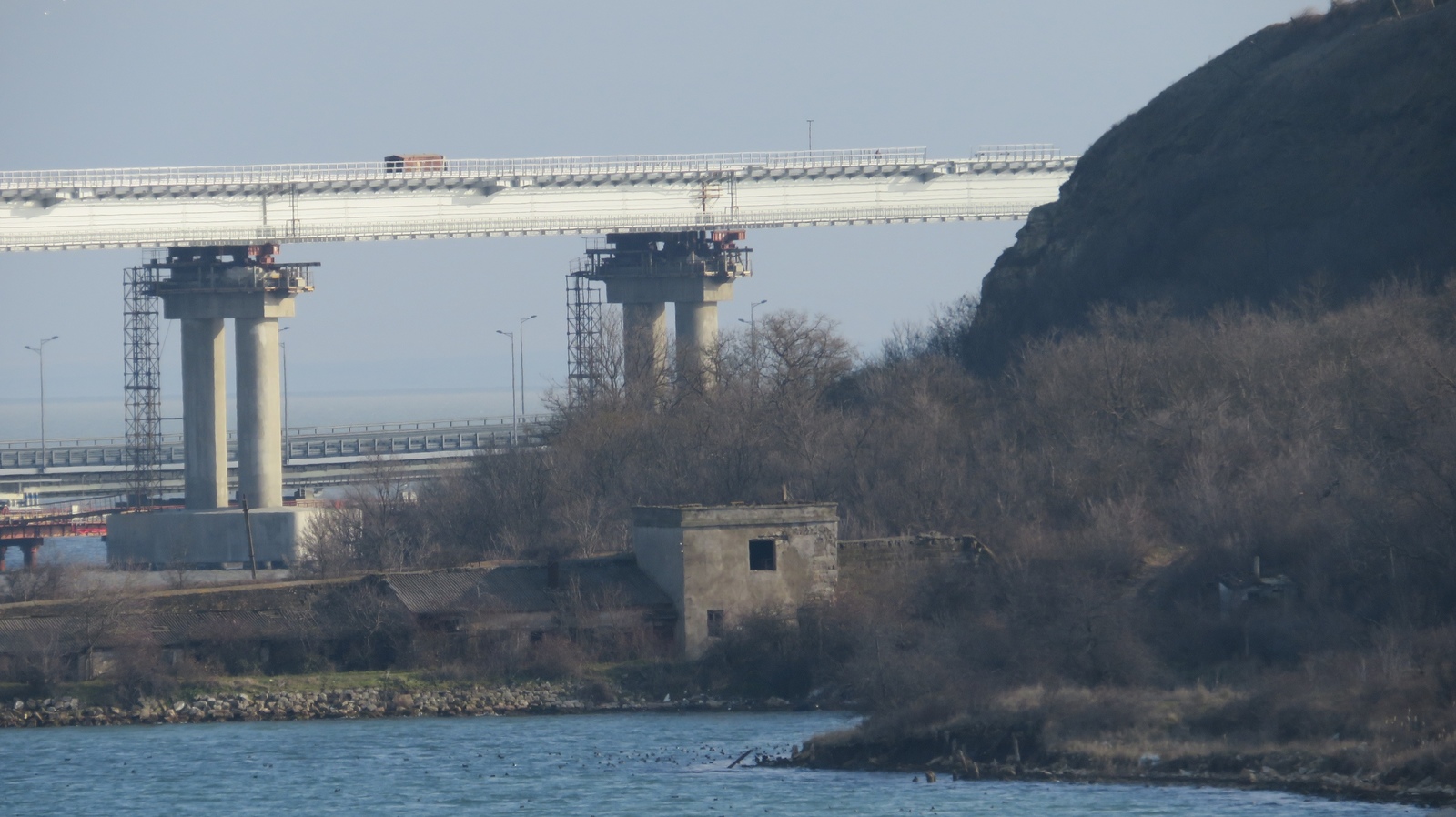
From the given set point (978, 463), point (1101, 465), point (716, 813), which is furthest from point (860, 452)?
point (716, 813)

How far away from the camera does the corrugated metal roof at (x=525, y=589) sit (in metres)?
52.7

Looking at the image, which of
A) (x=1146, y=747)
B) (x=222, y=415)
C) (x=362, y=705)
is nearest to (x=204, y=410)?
(x=222, y=415)

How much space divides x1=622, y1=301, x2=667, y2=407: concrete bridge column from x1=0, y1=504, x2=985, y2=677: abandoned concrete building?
95.7 ft

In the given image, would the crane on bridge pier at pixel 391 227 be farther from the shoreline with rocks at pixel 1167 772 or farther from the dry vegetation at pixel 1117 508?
the shoreline with rocks at pixel 1167 772

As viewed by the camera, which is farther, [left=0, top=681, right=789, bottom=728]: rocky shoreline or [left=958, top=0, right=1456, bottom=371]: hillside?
[left=958, top=0, right=1456, bottom=371]: hillside

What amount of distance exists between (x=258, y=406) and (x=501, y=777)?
49.5 m

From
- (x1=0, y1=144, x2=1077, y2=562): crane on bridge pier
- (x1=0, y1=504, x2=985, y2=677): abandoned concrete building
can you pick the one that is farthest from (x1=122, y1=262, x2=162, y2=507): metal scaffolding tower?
(x1=0, y1=504, x2=985, y2=677): abandoned concrete building

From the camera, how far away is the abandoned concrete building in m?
51.8

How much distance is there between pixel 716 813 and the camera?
36062 mm

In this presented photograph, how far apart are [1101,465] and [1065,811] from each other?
2586cm

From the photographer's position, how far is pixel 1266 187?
76688mm

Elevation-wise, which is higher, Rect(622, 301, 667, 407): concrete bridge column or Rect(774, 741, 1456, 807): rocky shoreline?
Rect(622, 301, 667, 407): concrete bridge column

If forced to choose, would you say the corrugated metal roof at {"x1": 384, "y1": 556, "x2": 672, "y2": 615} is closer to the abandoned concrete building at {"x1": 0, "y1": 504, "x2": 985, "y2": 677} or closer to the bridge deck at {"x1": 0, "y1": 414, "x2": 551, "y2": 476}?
the abandoned concrete building at {"x1": 0, "y1": 504, "x2": 985, "y2": 677}

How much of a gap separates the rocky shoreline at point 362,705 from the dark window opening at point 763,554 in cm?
397
